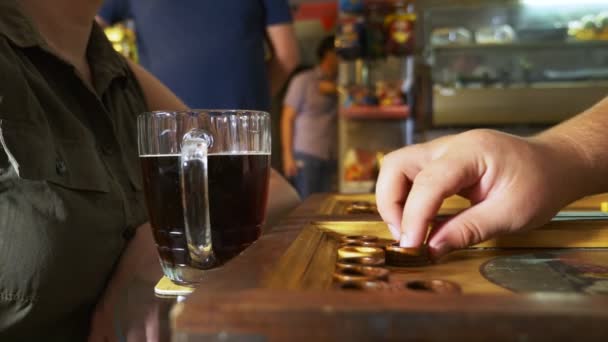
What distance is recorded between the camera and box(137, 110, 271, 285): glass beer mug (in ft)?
1.77

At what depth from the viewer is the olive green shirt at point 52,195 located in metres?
0.65

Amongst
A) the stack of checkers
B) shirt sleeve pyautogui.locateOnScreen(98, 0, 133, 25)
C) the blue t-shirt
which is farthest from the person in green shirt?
shirt sleeve pyautogui.locateOnScreen(98, 0, 133, 25)

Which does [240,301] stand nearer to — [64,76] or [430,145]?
[430,145]

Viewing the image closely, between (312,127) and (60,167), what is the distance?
293cm

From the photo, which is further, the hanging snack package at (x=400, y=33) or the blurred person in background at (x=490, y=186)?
the hanging snack package at (x=400, y=33)

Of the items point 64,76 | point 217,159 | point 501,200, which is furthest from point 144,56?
point 501,200

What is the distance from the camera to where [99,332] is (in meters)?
0.71

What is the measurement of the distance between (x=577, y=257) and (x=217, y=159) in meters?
0.32

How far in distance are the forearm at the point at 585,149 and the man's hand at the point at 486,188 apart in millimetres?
19

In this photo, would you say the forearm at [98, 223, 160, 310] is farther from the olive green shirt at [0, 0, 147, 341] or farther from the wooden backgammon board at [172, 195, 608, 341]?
the wooden backgammon board at [172, 195, 608, 341]

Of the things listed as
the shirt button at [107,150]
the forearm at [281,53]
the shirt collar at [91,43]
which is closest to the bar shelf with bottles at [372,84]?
the forearm at [281,53]

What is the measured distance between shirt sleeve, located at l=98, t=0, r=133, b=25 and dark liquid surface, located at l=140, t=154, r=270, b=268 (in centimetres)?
139

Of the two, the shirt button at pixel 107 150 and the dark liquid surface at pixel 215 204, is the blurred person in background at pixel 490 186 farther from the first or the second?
the shirt button at pixel 107 150

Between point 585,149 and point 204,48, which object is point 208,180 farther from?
point 204,48
